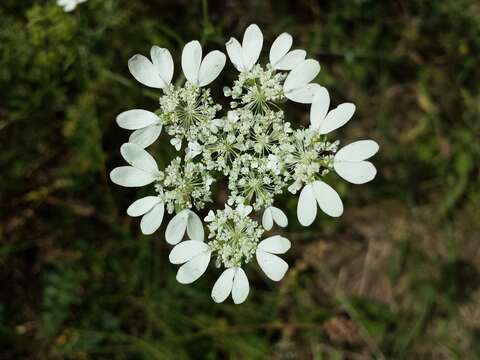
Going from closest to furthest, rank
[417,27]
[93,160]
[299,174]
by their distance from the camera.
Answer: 1. [299,174]
2. [93,160]
3. [417,27]

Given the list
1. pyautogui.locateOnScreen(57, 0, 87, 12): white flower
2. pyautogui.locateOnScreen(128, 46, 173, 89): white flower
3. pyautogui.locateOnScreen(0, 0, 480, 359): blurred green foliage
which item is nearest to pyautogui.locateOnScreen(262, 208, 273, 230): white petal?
pyautogui.locateOnScreen(128, 46, 173, 89): white flower

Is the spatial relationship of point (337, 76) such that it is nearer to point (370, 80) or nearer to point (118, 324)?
point (370, 80)

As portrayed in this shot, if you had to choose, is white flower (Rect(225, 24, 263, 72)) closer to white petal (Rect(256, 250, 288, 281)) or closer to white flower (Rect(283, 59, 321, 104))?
white flower (Rect(283, 59, 321, 104))

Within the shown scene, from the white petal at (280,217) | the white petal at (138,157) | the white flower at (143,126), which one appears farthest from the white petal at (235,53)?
the white petal at (280,217)

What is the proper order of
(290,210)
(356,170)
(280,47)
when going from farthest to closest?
(290,210) < (280,47) < (356,170)

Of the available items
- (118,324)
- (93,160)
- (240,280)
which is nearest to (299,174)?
(240,280)

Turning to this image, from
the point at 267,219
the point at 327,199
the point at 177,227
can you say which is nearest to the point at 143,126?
the point at 177,227

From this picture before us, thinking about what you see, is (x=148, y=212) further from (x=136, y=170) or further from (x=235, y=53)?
(x=235, y=53)
